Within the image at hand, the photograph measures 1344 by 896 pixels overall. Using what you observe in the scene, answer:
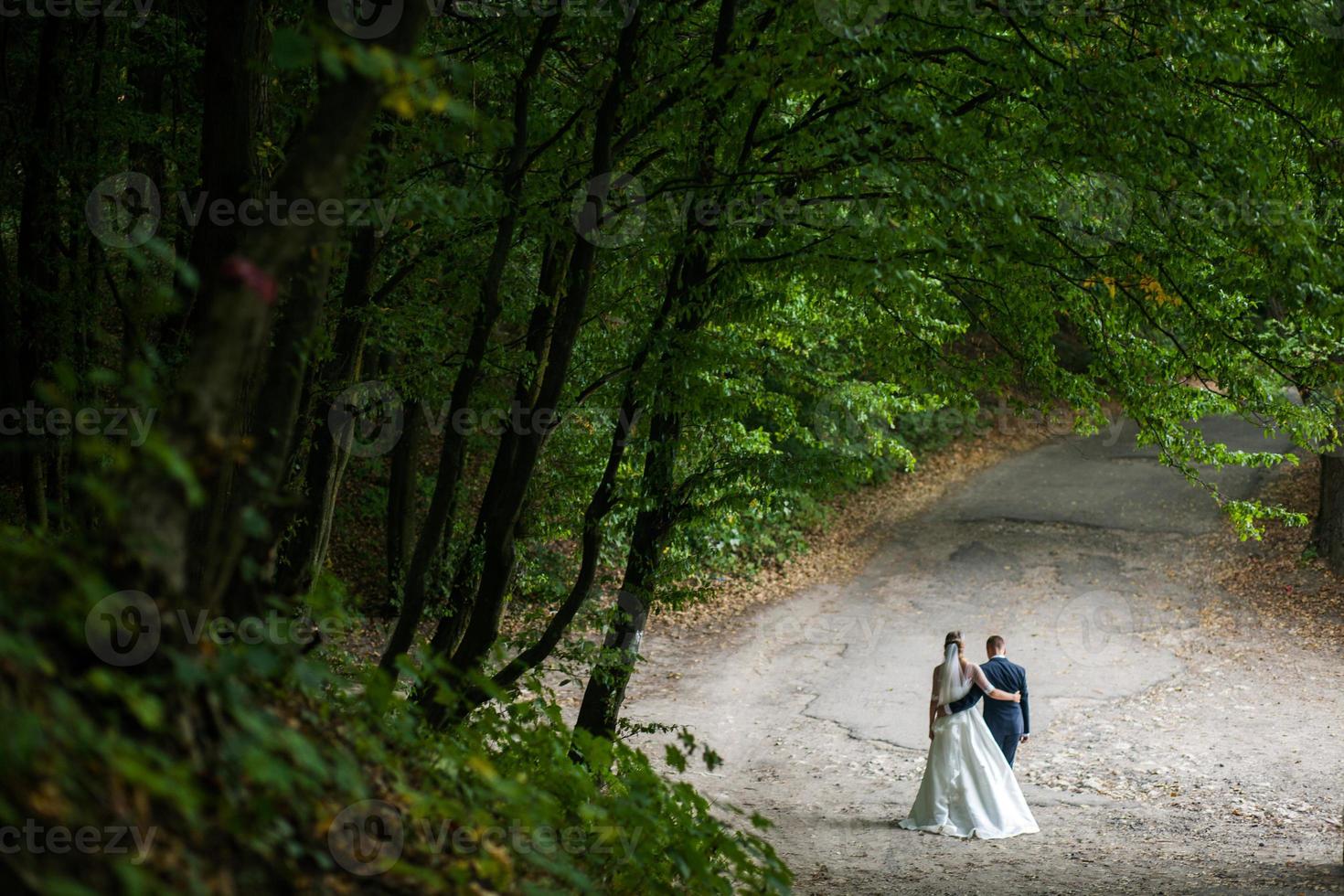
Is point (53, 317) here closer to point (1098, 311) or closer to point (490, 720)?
point (490, 720)

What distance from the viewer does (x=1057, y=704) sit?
532 inches

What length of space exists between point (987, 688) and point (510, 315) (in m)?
5.87

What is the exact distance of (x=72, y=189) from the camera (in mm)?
9711

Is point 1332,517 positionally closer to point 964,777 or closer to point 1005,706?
point 1005,706

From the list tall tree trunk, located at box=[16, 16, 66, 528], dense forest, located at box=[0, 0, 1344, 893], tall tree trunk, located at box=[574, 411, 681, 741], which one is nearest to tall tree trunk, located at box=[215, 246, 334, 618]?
dense forest, located at box=[0, 0, 1344, 893]

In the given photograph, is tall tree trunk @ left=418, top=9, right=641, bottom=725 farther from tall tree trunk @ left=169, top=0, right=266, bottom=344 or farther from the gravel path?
the gravel path

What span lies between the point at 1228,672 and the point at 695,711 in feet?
23.7

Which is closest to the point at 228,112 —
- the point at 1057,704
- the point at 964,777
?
the point at 964,777

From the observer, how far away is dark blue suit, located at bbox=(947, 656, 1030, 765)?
10.1m

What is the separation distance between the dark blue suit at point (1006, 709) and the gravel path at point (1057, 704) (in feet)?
2.54

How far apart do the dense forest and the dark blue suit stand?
8.32ft

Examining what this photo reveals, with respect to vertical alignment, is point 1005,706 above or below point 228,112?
below

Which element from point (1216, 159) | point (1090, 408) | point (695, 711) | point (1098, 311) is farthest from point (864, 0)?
point (695, 711)

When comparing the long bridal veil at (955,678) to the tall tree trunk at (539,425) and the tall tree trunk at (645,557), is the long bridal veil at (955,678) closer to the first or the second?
the tall tree trunk at (645,557)
